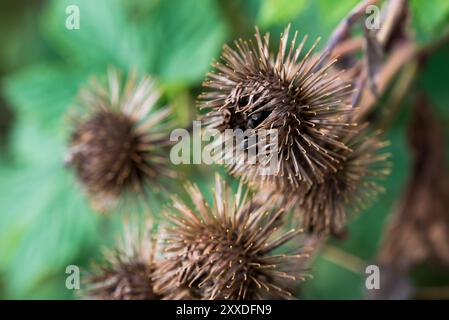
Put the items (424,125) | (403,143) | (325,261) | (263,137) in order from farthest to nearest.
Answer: (325,261)
(403,143)
(424,125)
(263,137)

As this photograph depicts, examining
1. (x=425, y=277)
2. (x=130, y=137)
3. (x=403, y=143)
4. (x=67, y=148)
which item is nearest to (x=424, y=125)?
(x=403, y=143)

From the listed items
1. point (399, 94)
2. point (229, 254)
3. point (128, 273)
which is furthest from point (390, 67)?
point (128, 273)

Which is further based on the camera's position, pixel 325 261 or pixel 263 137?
pixel 325 261

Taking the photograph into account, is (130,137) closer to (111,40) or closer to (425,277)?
(111,40)

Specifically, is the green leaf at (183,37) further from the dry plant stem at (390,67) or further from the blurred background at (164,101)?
the dry plant stem at (390,67)
